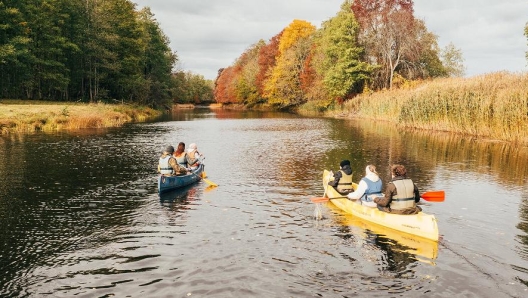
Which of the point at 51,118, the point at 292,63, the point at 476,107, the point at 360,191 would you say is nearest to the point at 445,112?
the point at 476,107

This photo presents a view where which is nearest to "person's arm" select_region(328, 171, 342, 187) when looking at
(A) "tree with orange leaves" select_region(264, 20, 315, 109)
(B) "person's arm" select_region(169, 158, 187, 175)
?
(B) "person's arm" select_region(169, 158, 187, 175)

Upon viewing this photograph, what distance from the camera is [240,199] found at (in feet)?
51.0

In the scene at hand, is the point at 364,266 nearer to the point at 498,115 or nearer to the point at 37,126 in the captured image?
the point at 498,115

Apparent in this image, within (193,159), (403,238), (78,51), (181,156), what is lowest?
(403,238)

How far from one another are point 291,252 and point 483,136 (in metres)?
26.7

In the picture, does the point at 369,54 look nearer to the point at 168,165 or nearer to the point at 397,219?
the point at 168,165

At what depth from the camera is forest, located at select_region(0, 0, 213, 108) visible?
50562 millimetres

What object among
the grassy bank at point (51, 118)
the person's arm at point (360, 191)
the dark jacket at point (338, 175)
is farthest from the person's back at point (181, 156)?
the grassy bank at point (51, 118)

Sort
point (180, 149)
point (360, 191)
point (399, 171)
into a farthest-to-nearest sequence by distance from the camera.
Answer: point (180, 149) < point (360, 191) < point (399, 171)

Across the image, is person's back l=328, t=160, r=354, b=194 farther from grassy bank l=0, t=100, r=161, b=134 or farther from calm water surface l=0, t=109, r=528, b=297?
grassy bank l=0, t=100, r=161, b=134

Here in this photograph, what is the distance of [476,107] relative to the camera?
30.2 m

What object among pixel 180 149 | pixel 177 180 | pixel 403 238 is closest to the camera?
pixel 403 238

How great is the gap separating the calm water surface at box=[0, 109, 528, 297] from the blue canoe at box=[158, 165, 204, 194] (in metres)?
0.39

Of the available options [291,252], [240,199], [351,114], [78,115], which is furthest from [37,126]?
[351,114]
